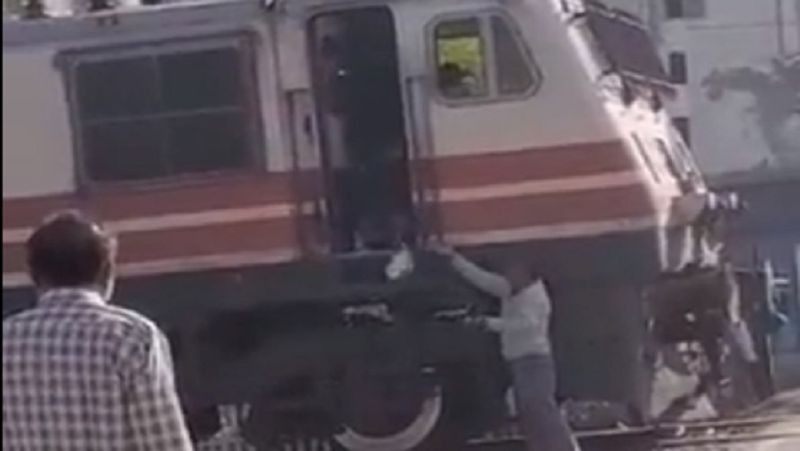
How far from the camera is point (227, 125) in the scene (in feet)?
42.1

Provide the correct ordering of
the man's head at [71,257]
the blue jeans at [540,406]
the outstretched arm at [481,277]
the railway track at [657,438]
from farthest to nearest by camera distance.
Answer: the railway track at [657,438], the outstretched arm at [481,277], the blue jeans at [540,406], the man's head at [71,257]

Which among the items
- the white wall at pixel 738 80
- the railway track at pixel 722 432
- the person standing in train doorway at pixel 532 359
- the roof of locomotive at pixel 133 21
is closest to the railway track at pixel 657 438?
the railway track at pixel 722 432

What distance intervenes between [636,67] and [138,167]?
3390 millimetres

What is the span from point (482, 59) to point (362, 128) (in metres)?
0.82

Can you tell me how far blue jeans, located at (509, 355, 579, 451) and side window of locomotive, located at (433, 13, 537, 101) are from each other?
1689 millimetres

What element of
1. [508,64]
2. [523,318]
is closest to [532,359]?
[523,318]

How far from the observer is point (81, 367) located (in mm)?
5105

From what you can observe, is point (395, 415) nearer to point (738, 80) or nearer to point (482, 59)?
point (482, 59)

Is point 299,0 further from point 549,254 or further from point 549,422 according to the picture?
point 549,422

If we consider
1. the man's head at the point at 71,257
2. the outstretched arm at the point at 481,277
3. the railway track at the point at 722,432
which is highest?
the man's head at the point at 71,257

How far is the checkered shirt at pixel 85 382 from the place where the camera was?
200 inches

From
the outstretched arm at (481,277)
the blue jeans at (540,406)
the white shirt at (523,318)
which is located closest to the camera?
the blue jeans at (540,406)

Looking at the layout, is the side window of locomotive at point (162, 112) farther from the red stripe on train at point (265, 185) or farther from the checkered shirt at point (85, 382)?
the checkered shirt at point (85, 382)

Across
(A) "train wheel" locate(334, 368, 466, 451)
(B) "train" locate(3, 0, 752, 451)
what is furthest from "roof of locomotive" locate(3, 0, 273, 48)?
(A) "train wheel" locate(334, 368, 466, 451)
